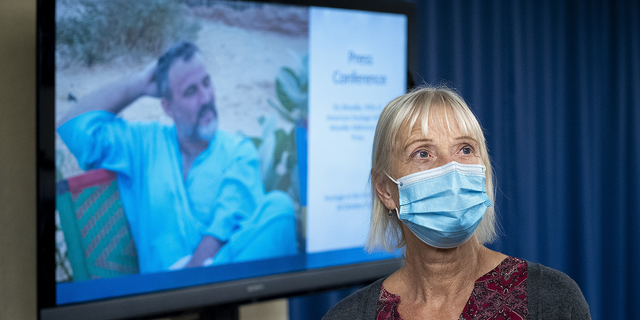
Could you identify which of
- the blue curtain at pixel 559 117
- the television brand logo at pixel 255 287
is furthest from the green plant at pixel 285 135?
the blue curtain at pixel 559 117

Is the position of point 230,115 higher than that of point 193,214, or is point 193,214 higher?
point 230,115

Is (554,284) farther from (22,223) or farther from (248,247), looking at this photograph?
(22,223)

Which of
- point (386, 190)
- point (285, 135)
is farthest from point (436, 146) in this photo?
point (285, 135)

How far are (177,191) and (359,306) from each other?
738 millimetres

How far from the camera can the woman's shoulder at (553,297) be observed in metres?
0.99

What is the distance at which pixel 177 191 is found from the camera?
1.56m

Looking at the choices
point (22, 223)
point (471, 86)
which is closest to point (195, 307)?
point (22, 223)

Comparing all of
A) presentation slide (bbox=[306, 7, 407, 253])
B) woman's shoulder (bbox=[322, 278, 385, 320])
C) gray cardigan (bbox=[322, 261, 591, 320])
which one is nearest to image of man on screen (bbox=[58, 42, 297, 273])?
presentation slide (bbox=[306, 7, 407, 253])

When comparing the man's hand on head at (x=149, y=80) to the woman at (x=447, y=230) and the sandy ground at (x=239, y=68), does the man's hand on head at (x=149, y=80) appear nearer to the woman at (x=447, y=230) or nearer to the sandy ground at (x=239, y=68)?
the sandy ground at (x=239, y=68)

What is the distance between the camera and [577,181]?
3146 millimetres

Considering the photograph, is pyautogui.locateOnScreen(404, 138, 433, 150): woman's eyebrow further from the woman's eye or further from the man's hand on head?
the man's hand on head

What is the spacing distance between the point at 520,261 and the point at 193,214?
1035mm

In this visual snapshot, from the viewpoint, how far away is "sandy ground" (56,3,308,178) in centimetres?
151

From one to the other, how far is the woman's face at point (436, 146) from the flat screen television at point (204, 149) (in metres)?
0.72
